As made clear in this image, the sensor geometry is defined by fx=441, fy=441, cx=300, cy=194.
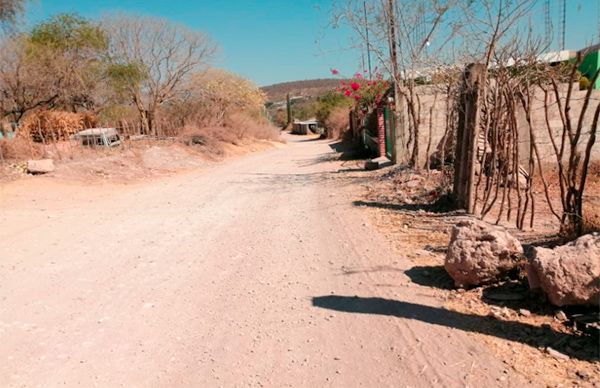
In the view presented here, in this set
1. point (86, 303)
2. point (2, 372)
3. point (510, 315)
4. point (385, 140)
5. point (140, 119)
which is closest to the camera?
point (2, 372)

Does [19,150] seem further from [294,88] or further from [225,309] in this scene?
[294,88]

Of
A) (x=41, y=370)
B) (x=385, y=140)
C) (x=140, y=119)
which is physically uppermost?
(x=140, y=119)

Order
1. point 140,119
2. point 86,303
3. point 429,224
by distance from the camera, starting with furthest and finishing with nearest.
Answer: point 140,119 < point 429,224 < point 86,303

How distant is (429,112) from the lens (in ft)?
34.1

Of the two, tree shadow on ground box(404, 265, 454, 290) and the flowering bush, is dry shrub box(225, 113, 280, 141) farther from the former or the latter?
tree shadow on ground box(404, 265, 454, 290)

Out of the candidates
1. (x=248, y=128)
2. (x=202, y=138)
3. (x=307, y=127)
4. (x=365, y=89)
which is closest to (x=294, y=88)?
(x=307, y=127)

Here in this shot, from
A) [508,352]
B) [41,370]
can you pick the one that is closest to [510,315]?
[508,352]

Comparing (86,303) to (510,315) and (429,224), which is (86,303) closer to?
(510,315)

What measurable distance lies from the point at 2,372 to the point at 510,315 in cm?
360

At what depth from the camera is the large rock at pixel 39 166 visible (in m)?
11.9

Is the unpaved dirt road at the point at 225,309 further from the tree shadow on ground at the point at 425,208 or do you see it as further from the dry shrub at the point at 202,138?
the dry shrub at the point at 202,138

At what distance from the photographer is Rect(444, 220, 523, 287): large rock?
3729 millimetres

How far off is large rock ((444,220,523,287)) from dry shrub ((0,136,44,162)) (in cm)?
1327

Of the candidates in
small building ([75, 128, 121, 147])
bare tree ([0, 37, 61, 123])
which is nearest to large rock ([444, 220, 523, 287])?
small building ([75, 128, 121, 147])
